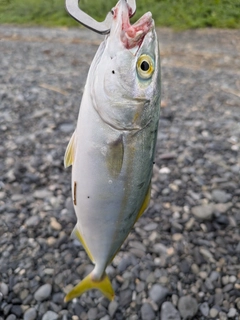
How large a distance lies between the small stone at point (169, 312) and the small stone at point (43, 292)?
791 mm

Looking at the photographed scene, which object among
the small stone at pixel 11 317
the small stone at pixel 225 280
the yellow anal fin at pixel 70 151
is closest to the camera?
the yellow anal fin at pixel 70 151

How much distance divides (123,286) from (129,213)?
1122mm

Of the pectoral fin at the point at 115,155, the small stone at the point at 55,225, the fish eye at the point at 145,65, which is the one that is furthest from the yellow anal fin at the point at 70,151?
the small stone at the point at 55,225

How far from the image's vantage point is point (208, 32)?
10.8m

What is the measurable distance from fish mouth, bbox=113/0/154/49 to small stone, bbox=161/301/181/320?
1797 millimetres

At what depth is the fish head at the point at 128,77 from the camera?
1721 millimetres

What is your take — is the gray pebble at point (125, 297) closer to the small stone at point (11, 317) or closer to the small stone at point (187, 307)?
the small stone at point (187, 307)

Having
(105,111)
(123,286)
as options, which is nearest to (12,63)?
(123,286)

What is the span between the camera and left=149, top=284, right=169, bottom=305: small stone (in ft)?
8.92

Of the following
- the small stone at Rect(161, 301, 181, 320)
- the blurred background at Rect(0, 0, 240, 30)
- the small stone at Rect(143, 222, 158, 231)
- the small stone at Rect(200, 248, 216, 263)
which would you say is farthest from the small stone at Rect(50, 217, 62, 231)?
the blurred background at Rect(0, 0, 240, 30)

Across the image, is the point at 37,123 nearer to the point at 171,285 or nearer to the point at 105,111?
the point at 171,285

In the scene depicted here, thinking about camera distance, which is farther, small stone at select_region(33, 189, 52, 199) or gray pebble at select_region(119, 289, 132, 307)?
small stone at select_region(33, 189, 52, 199)

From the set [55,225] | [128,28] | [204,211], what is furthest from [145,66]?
[204,211]

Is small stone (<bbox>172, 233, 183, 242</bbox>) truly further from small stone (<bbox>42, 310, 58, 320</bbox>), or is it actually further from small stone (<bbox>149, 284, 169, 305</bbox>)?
small stone (<bbox>42, 310, 58, 320</bbox>)
